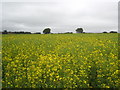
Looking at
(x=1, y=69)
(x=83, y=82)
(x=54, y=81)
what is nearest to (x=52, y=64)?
(x=54, y=81)

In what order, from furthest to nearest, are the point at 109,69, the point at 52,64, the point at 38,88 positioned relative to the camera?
the point at 52,64 < the point at 109,69 < the point at 38,88

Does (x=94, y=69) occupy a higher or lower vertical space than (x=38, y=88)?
higher

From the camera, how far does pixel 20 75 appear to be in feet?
22.0

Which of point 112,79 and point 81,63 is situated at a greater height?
point 81,63

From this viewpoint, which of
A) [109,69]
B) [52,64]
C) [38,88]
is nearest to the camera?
[38,88]

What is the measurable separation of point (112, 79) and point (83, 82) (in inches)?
50.9

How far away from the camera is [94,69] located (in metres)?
7.10

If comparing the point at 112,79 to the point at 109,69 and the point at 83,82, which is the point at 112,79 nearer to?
the point at 109,69

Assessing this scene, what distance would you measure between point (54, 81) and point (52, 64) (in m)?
1.30

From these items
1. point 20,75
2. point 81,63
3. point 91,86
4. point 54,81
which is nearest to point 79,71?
point 81,63

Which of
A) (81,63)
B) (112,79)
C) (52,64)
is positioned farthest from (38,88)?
(112,79)

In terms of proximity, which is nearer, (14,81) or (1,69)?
(14,81)

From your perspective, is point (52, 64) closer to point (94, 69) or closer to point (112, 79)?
point (94, 69)

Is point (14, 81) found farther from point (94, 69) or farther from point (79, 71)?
point (94, 69)
